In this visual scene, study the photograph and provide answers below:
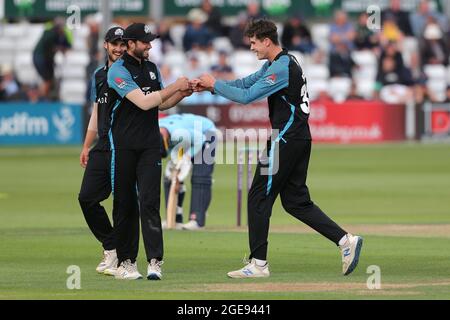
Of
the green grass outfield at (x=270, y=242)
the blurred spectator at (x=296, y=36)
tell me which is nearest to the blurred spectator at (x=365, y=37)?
the blurred spectator at (x=296, y=36)

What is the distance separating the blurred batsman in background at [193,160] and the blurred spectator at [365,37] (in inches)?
800

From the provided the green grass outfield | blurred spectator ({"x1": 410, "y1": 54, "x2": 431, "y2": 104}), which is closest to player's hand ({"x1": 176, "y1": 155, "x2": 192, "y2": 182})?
the green grass outfield

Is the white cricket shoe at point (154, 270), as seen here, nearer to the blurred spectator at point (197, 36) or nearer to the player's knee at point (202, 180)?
the player's knee at point (202, 180)

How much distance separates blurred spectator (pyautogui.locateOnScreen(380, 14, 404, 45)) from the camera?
125 feet

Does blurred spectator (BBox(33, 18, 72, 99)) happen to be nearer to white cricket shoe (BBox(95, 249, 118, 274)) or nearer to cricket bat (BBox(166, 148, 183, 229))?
cricket bat (BBox(166, 148, 183, 229))

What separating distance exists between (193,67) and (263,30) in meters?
22.5

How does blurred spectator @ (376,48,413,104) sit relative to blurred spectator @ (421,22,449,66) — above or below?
below

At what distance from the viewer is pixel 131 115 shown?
1269cm

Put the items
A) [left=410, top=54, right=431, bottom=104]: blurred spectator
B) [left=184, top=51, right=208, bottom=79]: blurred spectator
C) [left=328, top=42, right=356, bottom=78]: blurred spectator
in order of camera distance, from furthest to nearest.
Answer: [left=328, top=42, right=356, bottom=78]: blurred spectator → [left=410, top=54, right=431, bottom=104]: blurred spectator → [left=184, top=51, right=208, bottom=79]: blurred spectator

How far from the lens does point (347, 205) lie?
21672 millimetres

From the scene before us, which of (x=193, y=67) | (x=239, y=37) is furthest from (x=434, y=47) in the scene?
(x=193, y=67)

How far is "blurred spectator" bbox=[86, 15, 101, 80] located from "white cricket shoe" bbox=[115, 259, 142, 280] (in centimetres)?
2198

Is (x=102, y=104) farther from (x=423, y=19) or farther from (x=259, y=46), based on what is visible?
(x=423, y=19)

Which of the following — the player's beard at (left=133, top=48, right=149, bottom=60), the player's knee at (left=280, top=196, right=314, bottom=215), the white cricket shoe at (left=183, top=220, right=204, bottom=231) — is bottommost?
the white cricket shoe at (left=183, top=220, right=204, bottom=231)
